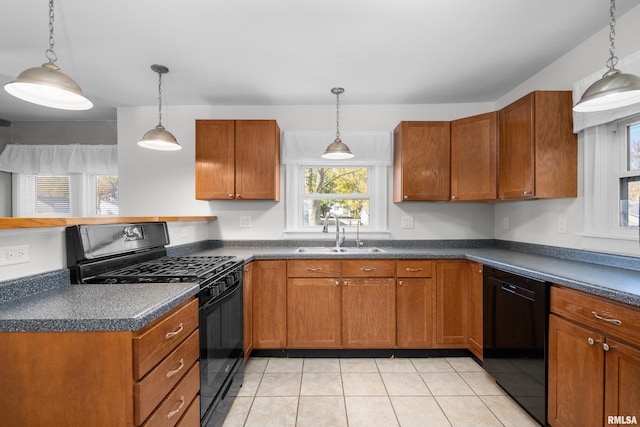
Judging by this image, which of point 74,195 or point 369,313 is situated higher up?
point 74,195

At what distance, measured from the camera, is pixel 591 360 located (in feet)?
4.62

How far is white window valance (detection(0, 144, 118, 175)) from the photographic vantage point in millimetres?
3844

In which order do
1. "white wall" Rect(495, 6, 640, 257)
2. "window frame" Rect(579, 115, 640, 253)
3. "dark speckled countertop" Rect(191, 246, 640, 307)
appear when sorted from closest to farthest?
"dark speckled countertop" Rect(191, 246, 640, 307)
"white wall" Rect(495, 6, 640, 257)
"window frame" Rect(579, 115, 640, 253)

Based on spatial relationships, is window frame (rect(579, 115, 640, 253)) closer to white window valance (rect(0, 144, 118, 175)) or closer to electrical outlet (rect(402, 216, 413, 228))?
electrical outlet (rect(402, 216, 413, 228))

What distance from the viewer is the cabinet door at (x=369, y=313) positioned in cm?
261

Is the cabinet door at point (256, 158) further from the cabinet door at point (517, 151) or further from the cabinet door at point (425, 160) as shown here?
the cabinet door at point (517, 151)

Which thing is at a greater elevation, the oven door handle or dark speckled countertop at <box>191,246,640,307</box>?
dark speckled countertop at <box>191,246,640,307</box>

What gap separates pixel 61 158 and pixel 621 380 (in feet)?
18.2

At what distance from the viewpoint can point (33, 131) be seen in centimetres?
391

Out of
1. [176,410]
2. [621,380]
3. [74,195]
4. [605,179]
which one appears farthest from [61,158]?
[605,179]

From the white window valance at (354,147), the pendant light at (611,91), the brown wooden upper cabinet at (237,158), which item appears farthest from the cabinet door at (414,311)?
the pendant light at (611,91)

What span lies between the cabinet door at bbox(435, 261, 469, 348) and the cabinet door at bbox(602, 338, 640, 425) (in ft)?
4.16

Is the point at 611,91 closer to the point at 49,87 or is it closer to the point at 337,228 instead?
the point at 337,228

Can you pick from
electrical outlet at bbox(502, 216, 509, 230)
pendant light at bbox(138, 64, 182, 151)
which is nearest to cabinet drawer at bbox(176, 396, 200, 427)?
pendant light at bbox(138, 64, 182, 151)
